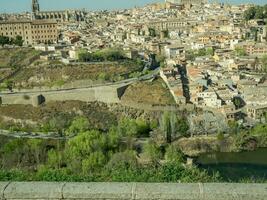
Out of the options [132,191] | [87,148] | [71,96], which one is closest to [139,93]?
[71,96]

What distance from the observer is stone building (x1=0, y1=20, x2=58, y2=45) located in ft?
91.8

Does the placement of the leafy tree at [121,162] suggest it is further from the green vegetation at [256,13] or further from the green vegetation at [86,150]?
the green vegetation at [256,13]

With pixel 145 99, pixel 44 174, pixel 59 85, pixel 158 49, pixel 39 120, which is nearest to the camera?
pixel 44 174

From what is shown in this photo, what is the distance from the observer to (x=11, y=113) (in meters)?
15.8

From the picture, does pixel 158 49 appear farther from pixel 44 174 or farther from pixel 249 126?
pixel 44 174

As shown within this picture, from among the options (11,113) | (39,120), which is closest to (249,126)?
(39,120)

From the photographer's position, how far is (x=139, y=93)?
17.1 metres

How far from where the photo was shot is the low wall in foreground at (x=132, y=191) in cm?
175

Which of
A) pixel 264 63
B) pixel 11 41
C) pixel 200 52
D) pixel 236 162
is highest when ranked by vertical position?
pixel 11 41

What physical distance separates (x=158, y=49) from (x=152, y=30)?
26.1 feet

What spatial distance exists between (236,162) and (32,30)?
19.6 metres

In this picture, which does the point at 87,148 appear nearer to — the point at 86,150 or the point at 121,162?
the point at 86,150

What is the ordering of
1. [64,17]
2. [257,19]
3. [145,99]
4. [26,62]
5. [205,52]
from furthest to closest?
[64,17] → [257,19] → [205,52] → [26,62] → [145,99]

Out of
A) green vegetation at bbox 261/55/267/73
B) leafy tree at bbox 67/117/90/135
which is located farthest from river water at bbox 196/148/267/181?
green vegetation at bbox 261/55/267/73
